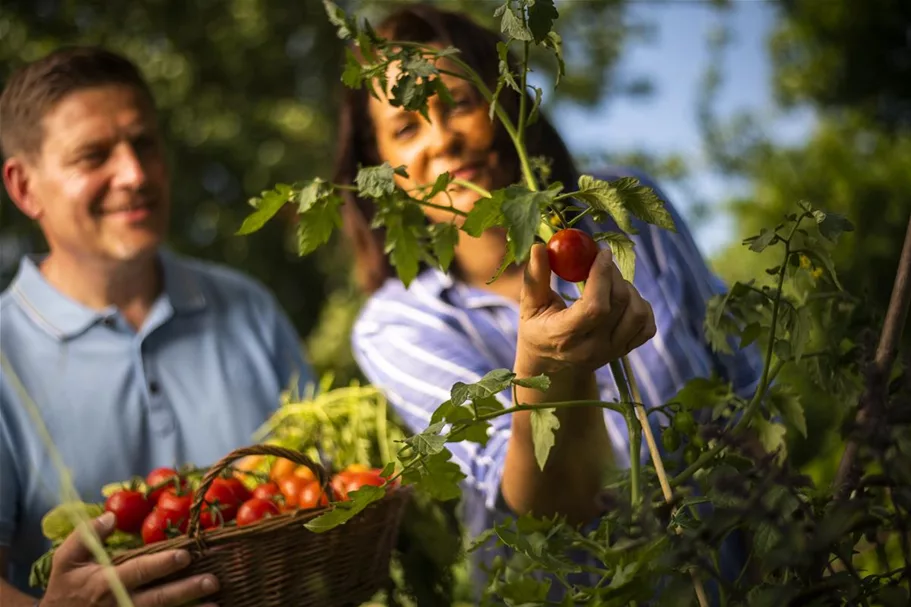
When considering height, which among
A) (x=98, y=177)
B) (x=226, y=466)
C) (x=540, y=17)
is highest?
(x=98, y=177)

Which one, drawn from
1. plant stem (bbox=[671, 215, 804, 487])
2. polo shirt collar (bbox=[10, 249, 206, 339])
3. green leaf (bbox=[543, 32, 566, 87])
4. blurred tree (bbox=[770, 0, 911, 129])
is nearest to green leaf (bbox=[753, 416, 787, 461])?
plant stem (bbox=[671, 215, 804, 487])

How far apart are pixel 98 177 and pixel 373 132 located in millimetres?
555

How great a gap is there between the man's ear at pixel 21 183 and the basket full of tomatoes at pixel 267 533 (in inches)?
31.5

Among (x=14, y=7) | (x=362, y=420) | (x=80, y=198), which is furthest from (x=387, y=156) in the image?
(x=14, y=7)

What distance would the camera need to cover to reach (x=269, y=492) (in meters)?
1.44

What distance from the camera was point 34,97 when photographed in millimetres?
1952

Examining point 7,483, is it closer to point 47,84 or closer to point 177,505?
point 177,505

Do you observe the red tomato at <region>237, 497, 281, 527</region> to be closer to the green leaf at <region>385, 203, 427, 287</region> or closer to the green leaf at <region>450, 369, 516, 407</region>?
the green leaf at <region>385, 203, 427, 287</region>

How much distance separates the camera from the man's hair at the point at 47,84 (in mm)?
1946

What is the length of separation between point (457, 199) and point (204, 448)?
89 centimetres

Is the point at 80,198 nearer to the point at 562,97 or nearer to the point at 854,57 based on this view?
the point at 562,97

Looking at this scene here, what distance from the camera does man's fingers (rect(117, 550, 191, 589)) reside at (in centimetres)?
126

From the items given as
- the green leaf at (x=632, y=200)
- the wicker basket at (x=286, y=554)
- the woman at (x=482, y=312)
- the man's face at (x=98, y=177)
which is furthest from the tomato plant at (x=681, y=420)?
the man's face at (x=98, y=177)

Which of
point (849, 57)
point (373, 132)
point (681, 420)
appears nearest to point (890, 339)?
point (681, 420)
